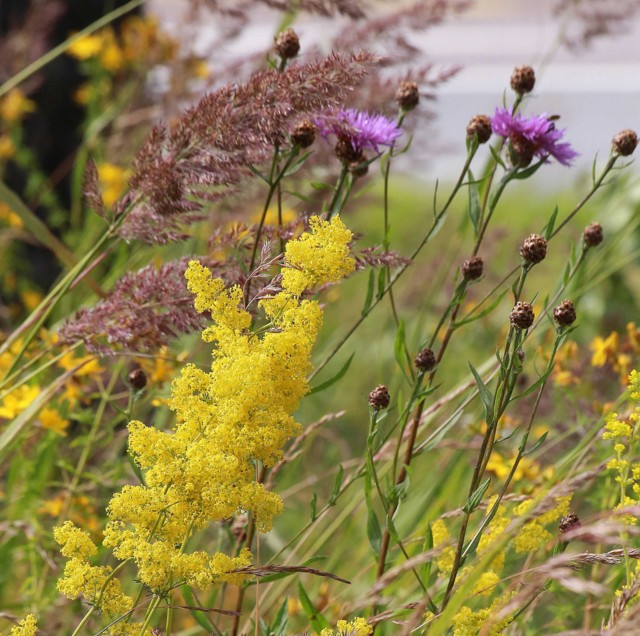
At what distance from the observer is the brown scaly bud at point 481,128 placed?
3.71 feet

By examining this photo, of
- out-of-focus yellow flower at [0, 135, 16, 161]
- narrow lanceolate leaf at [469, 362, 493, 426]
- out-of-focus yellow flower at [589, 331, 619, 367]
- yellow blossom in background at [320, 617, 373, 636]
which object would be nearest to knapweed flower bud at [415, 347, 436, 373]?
narrow lanceolate leaf at [469, 362, 493, 426]

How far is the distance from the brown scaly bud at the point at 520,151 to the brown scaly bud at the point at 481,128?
0.04m

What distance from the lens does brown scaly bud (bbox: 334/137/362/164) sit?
1.15m

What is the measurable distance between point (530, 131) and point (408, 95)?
0.55 ft

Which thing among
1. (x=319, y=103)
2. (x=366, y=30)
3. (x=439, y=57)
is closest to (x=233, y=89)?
(x=319, y=103)

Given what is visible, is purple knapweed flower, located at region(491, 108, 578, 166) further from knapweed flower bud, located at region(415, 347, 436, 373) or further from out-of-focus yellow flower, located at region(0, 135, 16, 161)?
out-of-focus yellow flower, located at region(0, 135, 16, 161)

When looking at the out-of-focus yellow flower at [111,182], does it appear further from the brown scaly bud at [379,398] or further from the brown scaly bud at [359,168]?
the brown scaly bud at [379,398]

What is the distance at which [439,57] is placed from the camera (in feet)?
23.5

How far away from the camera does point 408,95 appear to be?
1225mm

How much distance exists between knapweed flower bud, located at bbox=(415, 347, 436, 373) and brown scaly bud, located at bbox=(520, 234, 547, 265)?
147mm

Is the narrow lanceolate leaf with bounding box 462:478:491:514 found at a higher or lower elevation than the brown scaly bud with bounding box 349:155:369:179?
lower

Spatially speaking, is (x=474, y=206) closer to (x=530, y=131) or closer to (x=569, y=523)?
(x=530, y=131)

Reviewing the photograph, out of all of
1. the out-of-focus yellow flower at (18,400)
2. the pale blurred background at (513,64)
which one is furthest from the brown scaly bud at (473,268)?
the pale blurred background at (513,64)

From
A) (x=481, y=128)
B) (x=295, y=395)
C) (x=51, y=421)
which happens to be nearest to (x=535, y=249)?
(x=481, y=128)
